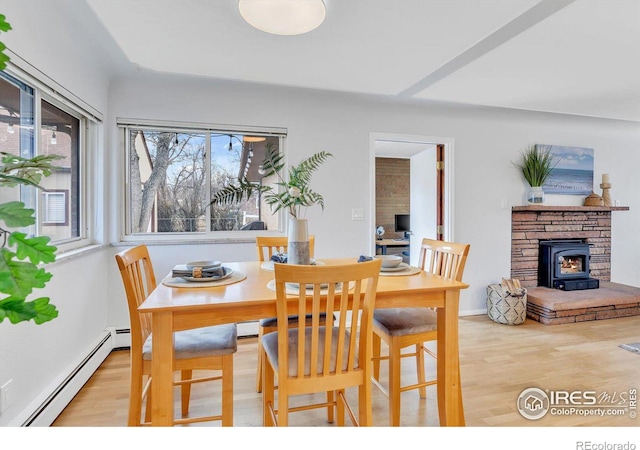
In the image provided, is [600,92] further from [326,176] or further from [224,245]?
[224,245]

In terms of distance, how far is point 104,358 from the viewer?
2.61 metres

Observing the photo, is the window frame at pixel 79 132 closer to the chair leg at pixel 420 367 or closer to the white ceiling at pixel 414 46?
the white ceiling at pixel 414 46

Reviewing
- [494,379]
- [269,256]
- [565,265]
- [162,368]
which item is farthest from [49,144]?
[565,265]

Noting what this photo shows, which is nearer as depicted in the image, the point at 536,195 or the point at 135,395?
the point at 135,395

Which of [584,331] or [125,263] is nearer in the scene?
[125,263]

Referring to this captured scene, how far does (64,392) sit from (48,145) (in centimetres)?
145

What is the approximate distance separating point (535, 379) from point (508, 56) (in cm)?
217

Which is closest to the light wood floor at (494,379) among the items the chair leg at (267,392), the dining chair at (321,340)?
the chair leg at (267,392)

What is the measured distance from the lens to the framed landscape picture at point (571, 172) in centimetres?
404

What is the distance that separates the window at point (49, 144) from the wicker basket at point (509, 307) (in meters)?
3.67

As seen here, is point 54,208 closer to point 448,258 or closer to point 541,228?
point 448,258

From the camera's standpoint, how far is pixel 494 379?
2291 mm

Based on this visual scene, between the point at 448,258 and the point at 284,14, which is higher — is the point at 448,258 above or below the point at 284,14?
below

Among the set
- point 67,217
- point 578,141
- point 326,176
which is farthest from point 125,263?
point 578,141
